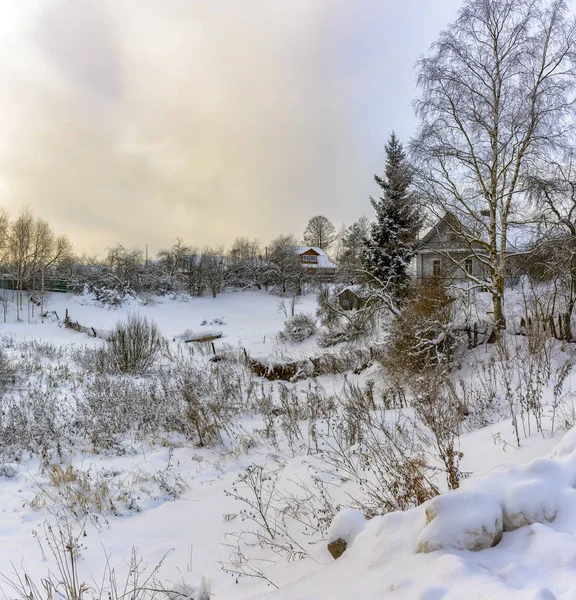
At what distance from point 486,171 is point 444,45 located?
4.07 m

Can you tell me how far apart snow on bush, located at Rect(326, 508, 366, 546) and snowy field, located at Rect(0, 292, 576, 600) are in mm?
92

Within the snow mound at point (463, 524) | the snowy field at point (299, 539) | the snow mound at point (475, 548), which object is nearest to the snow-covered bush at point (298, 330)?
the snowy field at point (299, 539)

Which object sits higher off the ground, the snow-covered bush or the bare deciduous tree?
the bare deciduous tree

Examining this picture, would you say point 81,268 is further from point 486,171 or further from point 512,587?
point 512,587

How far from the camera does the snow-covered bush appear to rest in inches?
730

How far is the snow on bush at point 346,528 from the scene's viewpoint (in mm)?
2451

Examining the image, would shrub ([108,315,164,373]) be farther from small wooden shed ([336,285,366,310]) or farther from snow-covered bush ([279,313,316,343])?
small wooden shed ([336,285,366,310])

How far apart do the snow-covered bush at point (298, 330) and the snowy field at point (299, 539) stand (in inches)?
428

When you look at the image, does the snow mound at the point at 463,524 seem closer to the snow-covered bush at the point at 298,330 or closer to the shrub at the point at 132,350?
the shrub at the point at 132,350

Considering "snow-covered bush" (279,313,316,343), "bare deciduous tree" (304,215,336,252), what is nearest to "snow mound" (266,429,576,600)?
"snow-covered bush" (279,313,316,343)

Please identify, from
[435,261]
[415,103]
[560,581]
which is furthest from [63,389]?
[435,261]

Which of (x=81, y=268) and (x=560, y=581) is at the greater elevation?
(x=81, y=268)

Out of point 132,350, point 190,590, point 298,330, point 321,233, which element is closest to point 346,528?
point 190,590

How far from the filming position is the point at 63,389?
30.0 ft
